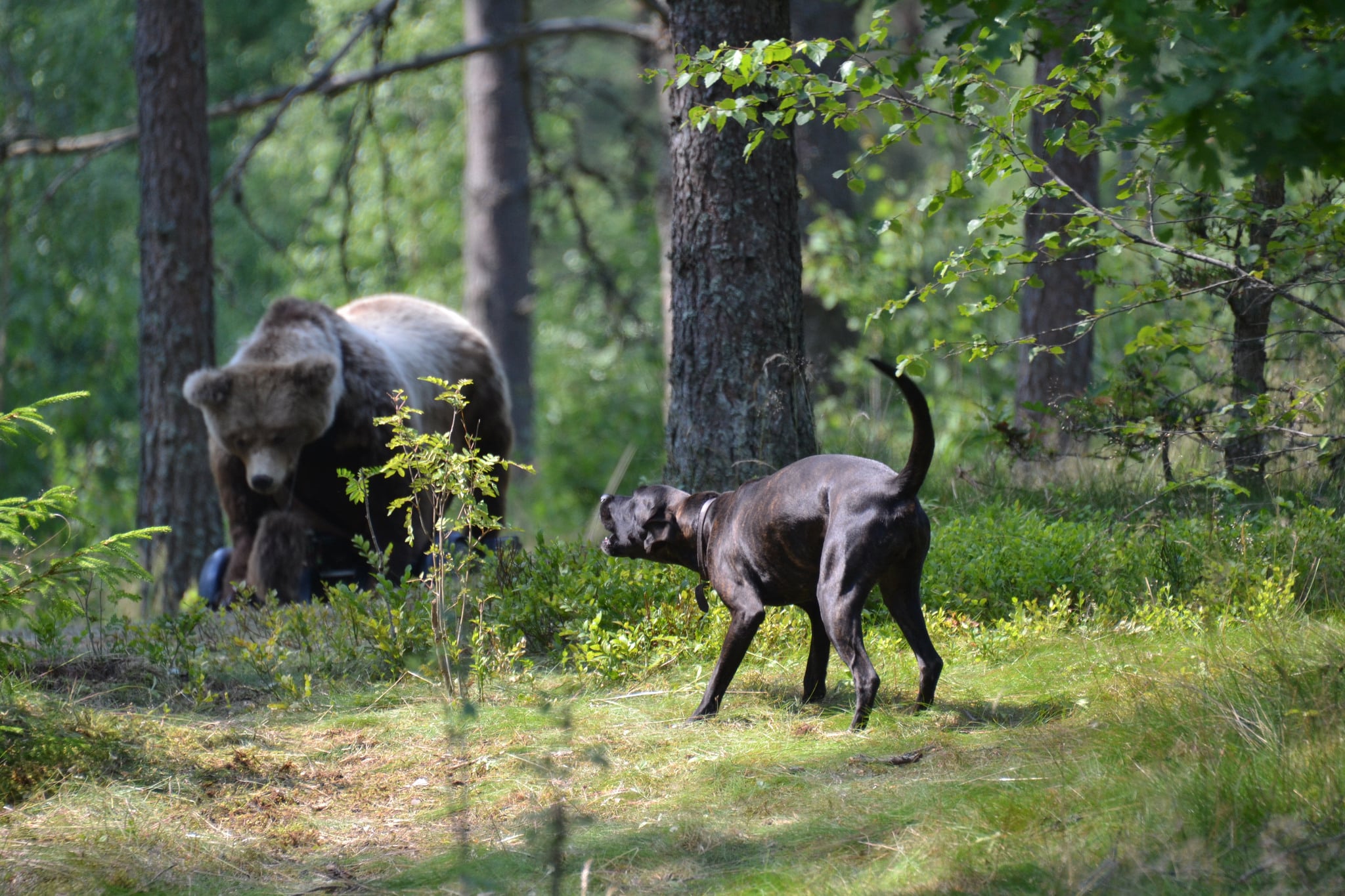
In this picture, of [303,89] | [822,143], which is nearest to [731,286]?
[303,89]

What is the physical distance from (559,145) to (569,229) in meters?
6.56

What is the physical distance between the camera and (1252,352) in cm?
640

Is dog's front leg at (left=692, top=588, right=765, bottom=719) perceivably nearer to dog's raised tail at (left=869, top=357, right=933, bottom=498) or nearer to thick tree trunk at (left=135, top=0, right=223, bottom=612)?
dog's raised tail at (left=869, top=357, right=933, bottom=498)

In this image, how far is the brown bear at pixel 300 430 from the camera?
7.60 meters

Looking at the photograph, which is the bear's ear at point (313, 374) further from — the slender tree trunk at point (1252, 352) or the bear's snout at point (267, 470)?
the slender tree trunk at point (1252, 352)

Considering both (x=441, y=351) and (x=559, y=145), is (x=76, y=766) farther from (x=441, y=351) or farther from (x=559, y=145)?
(x=559, y=145)

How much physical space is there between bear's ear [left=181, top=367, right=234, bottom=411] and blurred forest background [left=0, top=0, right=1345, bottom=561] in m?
3.30

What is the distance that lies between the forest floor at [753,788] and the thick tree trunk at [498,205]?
11.1 m

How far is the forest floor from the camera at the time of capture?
3088 mm

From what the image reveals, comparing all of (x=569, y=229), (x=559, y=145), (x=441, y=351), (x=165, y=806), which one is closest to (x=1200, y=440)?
(x=165, y=806)

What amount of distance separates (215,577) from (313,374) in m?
1.95

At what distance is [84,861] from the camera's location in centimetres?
346

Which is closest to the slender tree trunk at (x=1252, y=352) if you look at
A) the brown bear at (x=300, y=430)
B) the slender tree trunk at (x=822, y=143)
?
the brown bear at (x=300, y=430)

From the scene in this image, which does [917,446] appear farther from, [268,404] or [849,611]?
[268,404]
